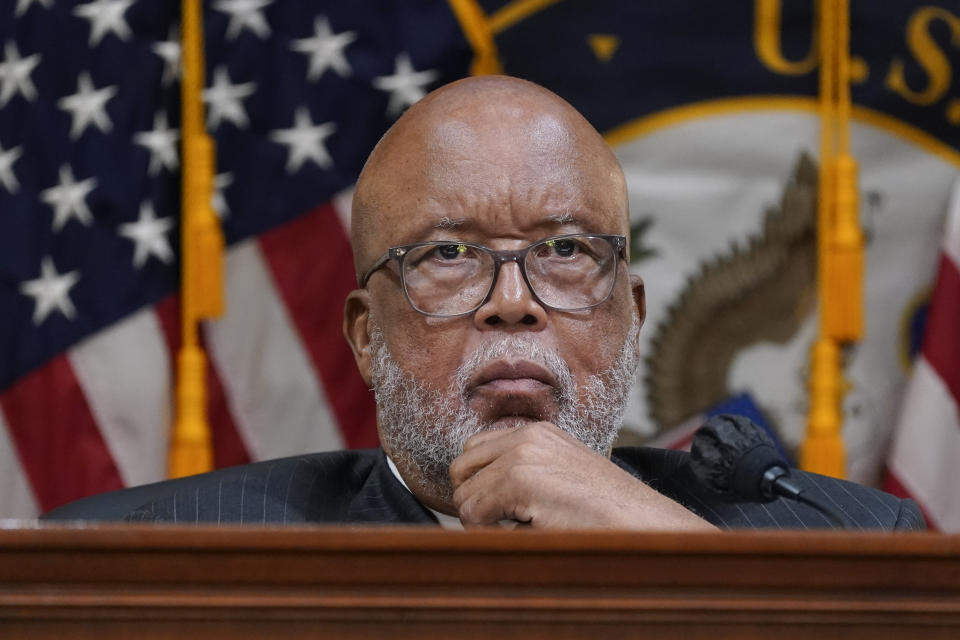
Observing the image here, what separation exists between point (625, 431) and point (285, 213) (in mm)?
917

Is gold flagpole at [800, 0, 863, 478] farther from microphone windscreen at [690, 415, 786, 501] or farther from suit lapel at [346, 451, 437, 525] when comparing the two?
microphone windscreen at [690, 415, 786, 501]

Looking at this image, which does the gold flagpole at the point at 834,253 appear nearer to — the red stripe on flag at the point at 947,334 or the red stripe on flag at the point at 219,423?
the red stripe on flag at the point at 947,334

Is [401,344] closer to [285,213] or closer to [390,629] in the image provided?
[390,629]

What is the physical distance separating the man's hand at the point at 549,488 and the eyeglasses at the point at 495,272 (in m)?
0.25

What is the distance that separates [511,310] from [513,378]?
0.10 m

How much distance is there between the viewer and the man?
1.82 meters

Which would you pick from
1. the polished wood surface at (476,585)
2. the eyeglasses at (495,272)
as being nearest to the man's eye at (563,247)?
the eyeglasses at (495,272)

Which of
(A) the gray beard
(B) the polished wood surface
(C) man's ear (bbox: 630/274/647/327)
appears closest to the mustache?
(A) the gray beard

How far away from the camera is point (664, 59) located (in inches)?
119

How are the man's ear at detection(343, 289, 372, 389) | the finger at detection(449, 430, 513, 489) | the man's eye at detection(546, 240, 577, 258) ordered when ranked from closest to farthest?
the finger at detection(449, 430, 513, 489)
the man's eye at detection(546, 240, 577, 258)
the man's ear at detection(343, 289, 372, 389)

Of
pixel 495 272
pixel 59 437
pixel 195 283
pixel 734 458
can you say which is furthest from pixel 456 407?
pixel 59 437

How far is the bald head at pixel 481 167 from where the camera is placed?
6.19ft

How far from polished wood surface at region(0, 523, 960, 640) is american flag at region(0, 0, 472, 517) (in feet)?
6.42

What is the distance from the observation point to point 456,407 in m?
1.82
